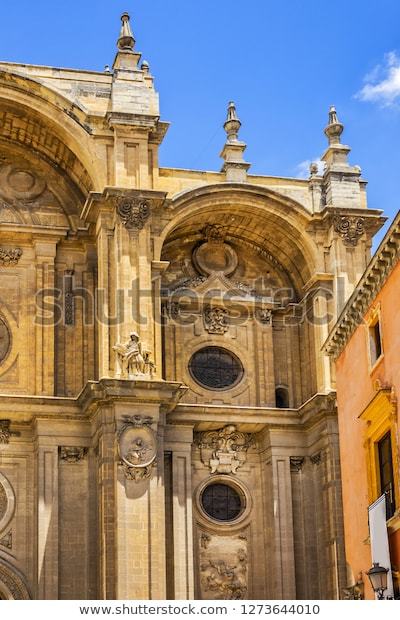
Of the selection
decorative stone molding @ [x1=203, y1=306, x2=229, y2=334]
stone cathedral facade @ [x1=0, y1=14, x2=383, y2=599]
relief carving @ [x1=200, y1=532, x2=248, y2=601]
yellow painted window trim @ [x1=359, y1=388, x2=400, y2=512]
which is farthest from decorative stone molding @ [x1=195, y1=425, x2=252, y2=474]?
yellow painted window trim @ [x1=359, y1=388, x2=400, y2=512]

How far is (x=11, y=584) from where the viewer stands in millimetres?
30234

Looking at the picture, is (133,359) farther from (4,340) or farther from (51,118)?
(51,118)

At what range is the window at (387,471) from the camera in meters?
23.5

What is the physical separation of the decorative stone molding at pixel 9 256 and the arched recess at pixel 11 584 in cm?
745

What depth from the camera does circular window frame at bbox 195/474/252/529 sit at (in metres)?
32.0

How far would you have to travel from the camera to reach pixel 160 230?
106 feet

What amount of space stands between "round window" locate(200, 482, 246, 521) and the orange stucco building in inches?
233

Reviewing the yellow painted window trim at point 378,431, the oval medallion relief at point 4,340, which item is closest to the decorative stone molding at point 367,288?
the yellow painted window trim at point 378,431

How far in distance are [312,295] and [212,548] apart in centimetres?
694

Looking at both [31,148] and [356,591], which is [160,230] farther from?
[356,591]

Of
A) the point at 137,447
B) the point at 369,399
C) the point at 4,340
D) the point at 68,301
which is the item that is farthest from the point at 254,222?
the point at 369,399

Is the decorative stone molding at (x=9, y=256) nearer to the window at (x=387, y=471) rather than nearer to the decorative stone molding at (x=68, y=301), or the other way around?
the decorative stone molding at (x=68, y=301)

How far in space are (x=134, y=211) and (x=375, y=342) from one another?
29.0ft

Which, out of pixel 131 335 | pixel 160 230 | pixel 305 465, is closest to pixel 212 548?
pixel 305 465
